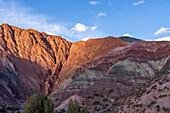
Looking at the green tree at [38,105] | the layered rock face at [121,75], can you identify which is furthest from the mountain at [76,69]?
the green tree at [38,105]

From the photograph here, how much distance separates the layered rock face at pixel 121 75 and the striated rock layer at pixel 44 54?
25.2 m

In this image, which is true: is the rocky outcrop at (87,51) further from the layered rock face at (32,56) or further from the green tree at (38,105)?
the green tree at (38,105)

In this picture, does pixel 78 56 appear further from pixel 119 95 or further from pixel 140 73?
pixel 119 95

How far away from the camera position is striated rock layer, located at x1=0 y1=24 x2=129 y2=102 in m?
90.7

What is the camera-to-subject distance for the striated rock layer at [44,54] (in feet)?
298

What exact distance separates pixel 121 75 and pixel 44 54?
236 feet

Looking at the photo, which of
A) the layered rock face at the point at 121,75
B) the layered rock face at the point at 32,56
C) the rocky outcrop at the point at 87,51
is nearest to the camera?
the layered rock face at the point at 121,75

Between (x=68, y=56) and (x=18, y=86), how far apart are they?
2158 inches

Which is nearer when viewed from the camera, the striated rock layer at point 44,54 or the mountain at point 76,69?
the mountain at point 76,69

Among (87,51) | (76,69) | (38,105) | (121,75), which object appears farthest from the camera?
(87,51)

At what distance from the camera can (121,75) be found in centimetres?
5612

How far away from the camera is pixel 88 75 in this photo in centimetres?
6706

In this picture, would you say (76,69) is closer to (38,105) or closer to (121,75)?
(121,75)

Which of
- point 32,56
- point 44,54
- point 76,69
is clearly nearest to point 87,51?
point 76,69
